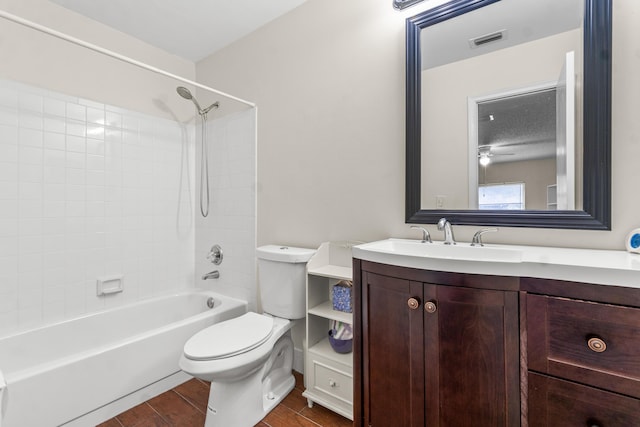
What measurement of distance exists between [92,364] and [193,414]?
57 cm

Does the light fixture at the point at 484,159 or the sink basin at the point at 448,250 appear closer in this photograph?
the sink basin at the point at 448,250

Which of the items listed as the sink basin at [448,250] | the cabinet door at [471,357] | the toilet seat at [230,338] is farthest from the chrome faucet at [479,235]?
the toilet seat at [230,338]

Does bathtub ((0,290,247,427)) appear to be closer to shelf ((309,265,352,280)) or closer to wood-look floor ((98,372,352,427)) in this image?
wood-look floor ((98,372,352,427))

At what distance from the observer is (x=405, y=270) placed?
1023 millimetres

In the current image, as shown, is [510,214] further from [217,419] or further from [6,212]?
[6,212]

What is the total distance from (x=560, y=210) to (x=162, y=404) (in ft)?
7.15

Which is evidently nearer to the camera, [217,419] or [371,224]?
[217,419]

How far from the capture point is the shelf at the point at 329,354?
149 cm

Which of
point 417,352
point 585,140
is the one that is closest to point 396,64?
point 585,140

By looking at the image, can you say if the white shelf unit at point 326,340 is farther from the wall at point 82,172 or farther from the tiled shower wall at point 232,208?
the wall at point 82,172

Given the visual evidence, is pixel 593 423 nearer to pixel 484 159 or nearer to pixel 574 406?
pixel 574 406

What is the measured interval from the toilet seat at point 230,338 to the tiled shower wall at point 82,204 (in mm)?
1084

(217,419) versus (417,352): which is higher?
(417,352)

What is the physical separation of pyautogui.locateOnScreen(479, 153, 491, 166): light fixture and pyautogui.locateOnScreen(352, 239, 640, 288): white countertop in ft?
1.19
